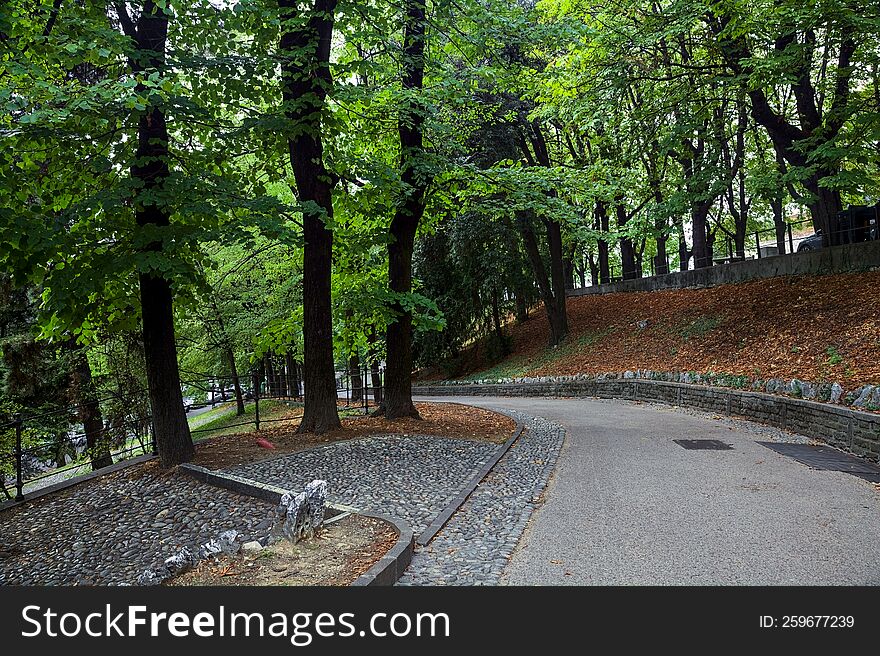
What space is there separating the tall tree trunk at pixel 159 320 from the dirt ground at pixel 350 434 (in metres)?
0.45

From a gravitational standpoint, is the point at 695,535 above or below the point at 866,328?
below

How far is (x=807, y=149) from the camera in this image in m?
13.7

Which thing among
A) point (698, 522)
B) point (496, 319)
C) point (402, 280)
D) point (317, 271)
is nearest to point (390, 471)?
point (698, 522)

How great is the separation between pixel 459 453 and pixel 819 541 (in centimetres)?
489

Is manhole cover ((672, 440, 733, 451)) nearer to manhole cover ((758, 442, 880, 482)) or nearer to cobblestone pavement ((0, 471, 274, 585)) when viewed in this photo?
manhole cover ((758, 442, 880, 482))

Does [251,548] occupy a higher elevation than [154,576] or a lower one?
higher

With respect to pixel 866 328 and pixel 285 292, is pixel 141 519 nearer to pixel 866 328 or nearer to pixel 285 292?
pixel 285 292

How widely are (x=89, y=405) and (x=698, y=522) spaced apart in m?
12.0

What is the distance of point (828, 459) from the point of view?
297 inches

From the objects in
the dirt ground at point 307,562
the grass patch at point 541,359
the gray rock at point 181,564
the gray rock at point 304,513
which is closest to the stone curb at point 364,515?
the dirt ground at point 307,562

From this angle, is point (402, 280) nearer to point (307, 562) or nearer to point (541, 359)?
point (307, 562)

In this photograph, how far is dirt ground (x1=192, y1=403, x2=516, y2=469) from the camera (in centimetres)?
851

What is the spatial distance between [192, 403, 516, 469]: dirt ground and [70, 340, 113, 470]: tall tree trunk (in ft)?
8.29

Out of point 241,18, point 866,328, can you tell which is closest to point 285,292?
point 241,18
